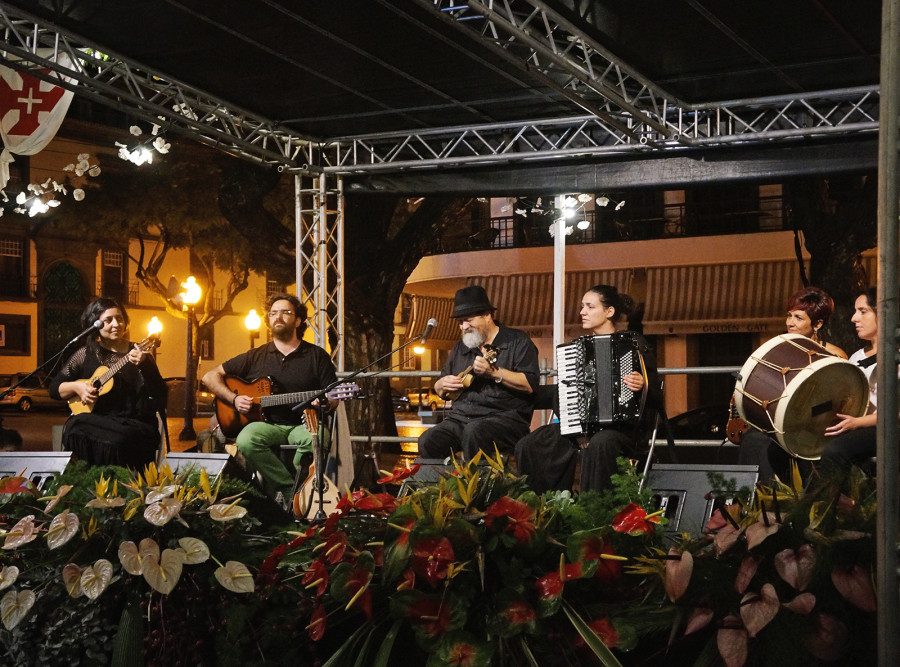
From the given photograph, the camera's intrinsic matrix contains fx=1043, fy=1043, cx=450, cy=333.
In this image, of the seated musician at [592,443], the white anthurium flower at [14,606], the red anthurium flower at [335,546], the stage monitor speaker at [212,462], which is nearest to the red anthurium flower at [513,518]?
the red anthurium flower at [335,546]

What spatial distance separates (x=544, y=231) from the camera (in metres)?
19.8

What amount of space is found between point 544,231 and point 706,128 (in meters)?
12.3

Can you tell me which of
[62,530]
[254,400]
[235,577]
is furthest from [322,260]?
[235,577]

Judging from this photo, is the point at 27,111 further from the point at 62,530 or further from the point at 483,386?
the point at 62,530

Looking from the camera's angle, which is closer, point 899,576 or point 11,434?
point 899,576

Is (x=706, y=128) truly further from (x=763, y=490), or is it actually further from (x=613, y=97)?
(x=763, y=490)

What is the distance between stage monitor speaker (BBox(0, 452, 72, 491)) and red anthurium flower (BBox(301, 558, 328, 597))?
2.54 metres

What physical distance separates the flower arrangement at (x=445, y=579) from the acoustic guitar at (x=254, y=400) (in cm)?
398

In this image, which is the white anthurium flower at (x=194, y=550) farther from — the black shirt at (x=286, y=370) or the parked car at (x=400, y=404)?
the parked car at (x=400, y=404)

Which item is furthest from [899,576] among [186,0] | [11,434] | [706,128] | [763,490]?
[11,434]

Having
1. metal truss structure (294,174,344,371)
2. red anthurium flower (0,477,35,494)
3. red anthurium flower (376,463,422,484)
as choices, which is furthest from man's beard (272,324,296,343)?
red anthurium flower (376,463,422,484)

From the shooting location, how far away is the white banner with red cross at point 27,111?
7527 millimetres

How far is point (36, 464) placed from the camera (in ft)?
14.9

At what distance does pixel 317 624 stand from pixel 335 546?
0.17 m
